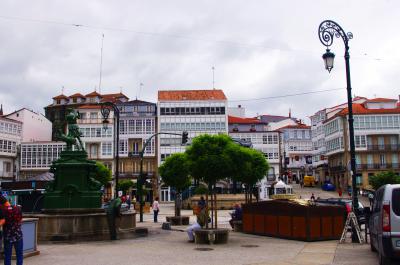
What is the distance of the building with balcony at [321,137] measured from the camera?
80.5 metres

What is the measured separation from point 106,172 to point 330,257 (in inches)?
1787

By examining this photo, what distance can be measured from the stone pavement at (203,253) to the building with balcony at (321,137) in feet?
219

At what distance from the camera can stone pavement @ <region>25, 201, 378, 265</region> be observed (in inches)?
459

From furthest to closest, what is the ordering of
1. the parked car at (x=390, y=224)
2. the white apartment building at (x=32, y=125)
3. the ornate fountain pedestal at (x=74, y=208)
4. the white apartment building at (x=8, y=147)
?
the white apartment building at (x=32, y=125) → the white apartment building at (x=8, y=147) → the ornate fountain pedestal at (x=74, y=208) → the parked car at (x=390, y=224)

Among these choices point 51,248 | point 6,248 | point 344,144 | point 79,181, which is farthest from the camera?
point 344,144

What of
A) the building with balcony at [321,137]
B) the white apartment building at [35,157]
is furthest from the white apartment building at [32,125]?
the building with balcony at [321,137]

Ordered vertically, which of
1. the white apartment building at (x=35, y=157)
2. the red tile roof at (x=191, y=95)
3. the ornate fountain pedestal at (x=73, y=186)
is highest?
the red tile roof at (x=191, y=95)

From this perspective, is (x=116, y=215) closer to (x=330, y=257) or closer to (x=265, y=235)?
(x=265, y=235)

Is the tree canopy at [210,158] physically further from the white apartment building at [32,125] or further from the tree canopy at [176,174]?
the white apartment building at [32,125]

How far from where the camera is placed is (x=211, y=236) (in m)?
15.4

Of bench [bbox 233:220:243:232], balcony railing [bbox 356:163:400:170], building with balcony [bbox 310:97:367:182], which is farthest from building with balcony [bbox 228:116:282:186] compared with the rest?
bench [bbox 233:220:243:232]

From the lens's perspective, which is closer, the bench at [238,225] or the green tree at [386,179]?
the bench at [238,225]

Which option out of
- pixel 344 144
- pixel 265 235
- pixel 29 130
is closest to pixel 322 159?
pixel 344 144

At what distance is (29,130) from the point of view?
78.5 metres
